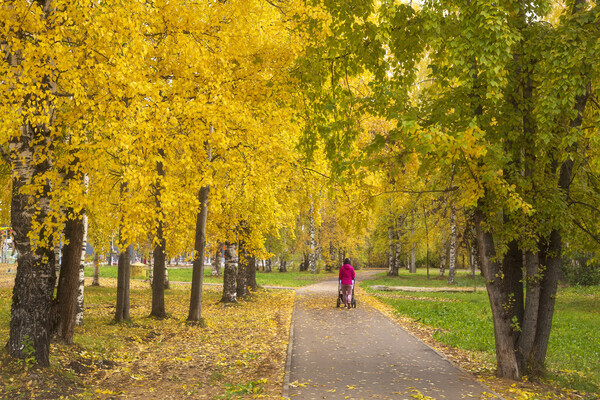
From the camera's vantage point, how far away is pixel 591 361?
1003 cm

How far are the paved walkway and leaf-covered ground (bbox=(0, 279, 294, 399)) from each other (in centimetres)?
45

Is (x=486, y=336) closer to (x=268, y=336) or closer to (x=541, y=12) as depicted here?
(x=268, y=336)

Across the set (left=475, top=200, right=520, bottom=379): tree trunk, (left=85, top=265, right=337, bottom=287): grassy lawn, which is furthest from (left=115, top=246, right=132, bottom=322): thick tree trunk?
(left=85, top=265, right=337, bottom=287): grassy lawn

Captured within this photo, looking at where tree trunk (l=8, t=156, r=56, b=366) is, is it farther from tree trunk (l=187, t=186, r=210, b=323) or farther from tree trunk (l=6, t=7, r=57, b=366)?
tree trunk (l=187, t=186, r=210, b=323)

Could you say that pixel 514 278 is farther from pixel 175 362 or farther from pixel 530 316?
pixel 175 362

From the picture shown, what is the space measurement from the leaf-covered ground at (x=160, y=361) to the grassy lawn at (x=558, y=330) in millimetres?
4501

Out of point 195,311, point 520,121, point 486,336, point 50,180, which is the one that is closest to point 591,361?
point 486,336

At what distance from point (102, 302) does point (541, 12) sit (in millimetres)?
16451

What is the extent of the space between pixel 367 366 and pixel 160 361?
3920mm

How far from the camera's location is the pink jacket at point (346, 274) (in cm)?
1708

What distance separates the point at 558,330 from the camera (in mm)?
13594

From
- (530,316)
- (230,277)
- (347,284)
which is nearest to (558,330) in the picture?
(530,316)

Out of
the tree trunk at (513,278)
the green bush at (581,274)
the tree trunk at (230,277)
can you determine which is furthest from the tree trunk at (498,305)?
the green bush at (581,274)

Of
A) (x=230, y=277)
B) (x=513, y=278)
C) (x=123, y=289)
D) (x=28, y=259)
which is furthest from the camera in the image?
(x=230, y=277)
